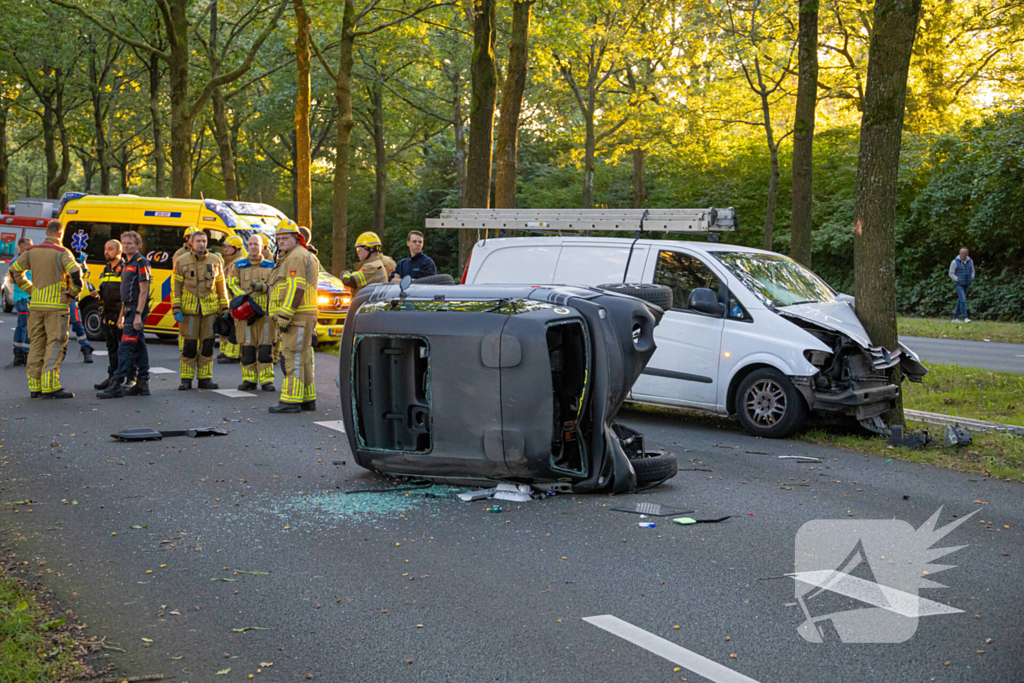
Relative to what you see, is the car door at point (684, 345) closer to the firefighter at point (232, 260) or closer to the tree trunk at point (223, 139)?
the firefighter at point (232, 260)

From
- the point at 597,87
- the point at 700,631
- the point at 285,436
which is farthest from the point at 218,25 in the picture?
the point at 700,631

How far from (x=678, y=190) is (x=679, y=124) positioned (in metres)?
4.56

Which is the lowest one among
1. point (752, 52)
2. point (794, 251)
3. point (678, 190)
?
point (794, 251)

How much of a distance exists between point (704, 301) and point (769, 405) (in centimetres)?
112

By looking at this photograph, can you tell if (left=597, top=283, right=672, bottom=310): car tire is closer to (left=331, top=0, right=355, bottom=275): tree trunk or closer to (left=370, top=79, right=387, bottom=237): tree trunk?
(left=331, top=0, right=355, bottom=275): tree trunk

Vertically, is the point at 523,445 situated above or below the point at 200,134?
below

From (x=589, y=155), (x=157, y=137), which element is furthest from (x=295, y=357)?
(x=157, y=137)

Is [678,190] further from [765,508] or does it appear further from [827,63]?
[765,508]

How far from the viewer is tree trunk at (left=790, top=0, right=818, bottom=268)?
1366 centimetres

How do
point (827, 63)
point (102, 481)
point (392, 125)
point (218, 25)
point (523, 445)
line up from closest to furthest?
point (523, 445)
point (102, 481)
point (827, 63)
point (218, 25)
point (392, 125)

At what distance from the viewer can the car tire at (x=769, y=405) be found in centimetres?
872

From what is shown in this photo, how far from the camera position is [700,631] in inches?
161

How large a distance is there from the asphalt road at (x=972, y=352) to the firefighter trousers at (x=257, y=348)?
9855mm

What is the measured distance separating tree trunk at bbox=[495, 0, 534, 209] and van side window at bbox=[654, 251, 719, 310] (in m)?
6.68
